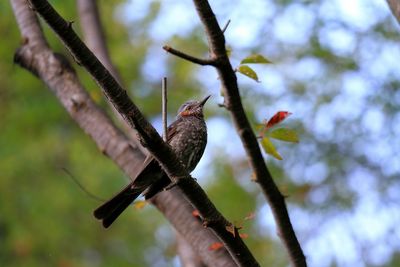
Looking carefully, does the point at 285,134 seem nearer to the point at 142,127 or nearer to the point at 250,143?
the point at 250,143

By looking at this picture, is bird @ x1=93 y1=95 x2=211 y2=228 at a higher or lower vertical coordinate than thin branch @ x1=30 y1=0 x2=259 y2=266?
higher

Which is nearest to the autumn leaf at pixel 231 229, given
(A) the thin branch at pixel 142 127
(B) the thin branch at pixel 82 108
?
(A) the thin branch at pixel 142 127

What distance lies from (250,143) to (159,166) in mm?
888

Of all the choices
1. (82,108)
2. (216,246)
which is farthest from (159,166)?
(82,108)

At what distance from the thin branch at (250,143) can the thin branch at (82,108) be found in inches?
32.9

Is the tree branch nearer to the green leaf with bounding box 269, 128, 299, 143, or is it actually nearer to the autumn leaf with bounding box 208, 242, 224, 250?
the green leaf with bounding box 269, 128, 299, 143

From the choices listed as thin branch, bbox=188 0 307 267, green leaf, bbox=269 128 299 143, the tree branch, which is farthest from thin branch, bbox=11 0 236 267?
the tree branch

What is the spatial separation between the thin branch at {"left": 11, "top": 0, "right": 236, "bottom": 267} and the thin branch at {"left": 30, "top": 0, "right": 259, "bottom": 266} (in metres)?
1.11

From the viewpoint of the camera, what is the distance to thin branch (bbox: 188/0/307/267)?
3.06 meters

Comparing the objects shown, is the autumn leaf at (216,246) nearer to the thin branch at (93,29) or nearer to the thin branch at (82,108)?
the thin branch at (82,108)

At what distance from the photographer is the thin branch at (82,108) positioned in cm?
420

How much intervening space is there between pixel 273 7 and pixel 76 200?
10.6 ft

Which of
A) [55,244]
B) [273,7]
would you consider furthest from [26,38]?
[55,244]

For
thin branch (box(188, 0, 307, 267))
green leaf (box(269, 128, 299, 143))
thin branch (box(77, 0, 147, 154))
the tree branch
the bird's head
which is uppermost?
thin branch (box(77, 0, 147, 154))
